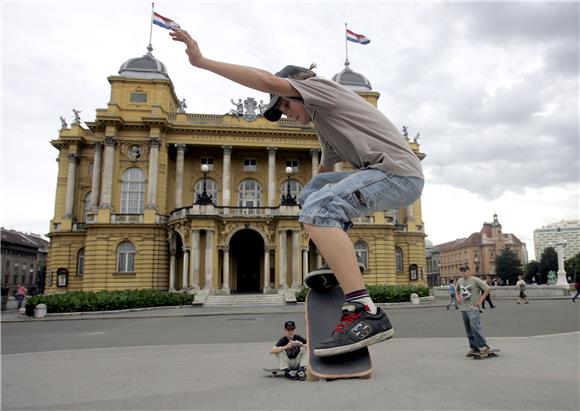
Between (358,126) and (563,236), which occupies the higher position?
(563,236)

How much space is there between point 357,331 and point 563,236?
620 feet

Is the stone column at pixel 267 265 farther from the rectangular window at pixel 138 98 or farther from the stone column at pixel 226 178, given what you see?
the rectangular window at pixel 138 98

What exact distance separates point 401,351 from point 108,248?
2975 cm

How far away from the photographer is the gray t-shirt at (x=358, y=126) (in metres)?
2.53

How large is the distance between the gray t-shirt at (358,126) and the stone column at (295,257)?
91.9ft

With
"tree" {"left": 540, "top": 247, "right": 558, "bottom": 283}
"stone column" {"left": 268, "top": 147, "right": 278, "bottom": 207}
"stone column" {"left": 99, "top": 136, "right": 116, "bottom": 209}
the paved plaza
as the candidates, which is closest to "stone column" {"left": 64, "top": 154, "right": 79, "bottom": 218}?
"stone column" {"left": 99, "top": 136, "right": 116, "bottom": 209}

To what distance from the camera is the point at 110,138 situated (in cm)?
3456

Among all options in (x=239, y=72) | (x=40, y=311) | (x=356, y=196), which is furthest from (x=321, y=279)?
(x=40, y=311)

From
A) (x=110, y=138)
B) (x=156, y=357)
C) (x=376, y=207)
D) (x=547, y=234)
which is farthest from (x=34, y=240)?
(x=547, y=234)

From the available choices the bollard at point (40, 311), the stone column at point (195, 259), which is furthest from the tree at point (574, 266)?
the bollard at point (40, 311)

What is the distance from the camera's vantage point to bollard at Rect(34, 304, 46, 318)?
2111cm

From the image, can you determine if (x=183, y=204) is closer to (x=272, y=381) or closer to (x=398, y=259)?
(x=398, y=259)

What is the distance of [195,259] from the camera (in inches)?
1155

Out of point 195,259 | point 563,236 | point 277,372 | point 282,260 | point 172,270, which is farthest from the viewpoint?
point 563,236
